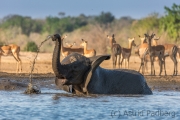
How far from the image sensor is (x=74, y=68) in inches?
552

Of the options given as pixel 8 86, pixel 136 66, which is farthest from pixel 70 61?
pixel 136 66

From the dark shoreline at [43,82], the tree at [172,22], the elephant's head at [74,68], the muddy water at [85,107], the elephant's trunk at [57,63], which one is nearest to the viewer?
the muddy water at [85,107]

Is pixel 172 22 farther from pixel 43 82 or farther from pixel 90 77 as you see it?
pixel 90 77

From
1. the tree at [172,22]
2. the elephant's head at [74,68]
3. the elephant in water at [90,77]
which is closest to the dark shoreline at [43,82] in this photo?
the elephant in water at [90,77]

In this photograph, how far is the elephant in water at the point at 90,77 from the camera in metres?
13.7

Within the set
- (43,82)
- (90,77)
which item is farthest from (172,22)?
(90,77)

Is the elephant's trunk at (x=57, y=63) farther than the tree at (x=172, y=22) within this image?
No

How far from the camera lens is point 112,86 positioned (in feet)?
49.1

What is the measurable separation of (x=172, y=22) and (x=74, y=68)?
2658 cm

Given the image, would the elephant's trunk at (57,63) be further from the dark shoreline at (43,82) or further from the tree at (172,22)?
the tree at (172,22)

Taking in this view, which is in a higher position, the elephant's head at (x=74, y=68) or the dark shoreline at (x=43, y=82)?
the elephant's head at (x=74, y=68)

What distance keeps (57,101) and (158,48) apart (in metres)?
12.8

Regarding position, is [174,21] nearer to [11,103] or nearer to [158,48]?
[158,48]

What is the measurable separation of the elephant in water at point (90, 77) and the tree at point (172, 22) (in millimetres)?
22631
